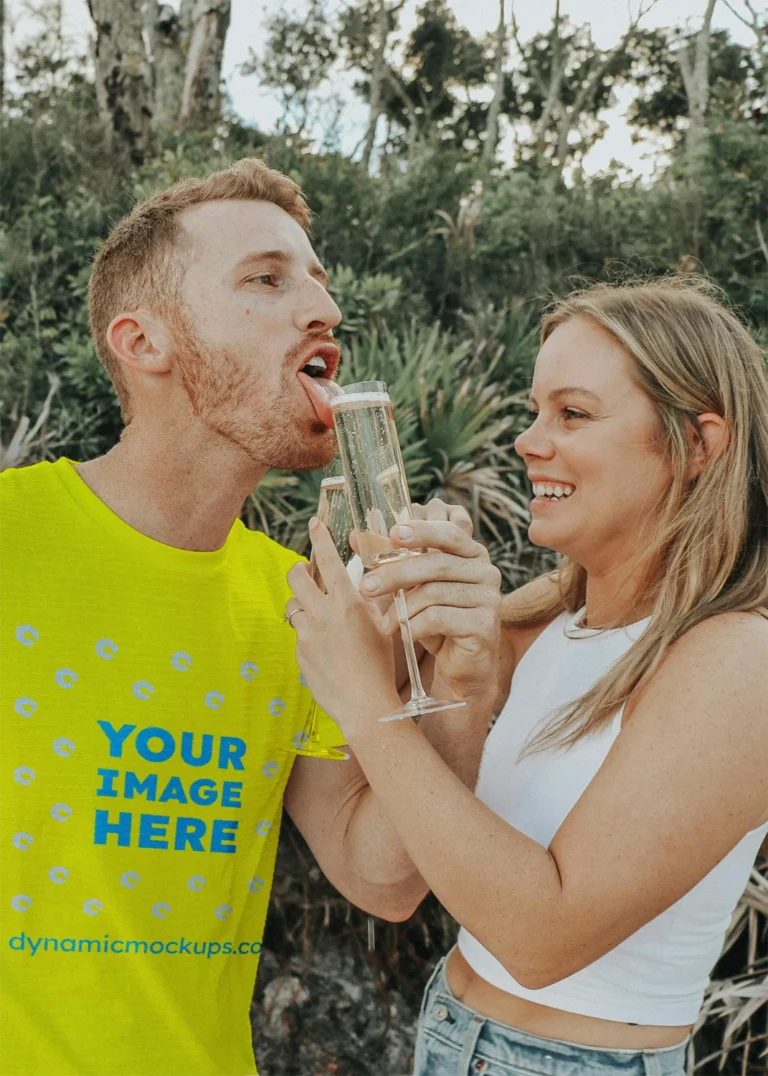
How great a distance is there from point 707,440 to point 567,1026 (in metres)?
1.26

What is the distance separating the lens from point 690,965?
201cm

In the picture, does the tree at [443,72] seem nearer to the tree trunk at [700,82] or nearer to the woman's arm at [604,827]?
the tree trunk at [700,82]

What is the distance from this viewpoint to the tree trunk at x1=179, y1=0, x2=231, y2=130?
8.59m

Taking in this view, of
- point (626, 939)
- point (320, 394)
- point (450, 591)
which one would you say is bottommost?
point (626, 939)

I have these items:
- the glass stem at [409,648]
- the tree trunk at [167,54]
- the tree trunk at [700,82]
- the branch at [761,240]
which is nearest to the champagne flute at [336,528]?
the glass stem at [409,648]

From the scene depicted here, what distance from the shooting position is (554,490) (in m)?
2.27

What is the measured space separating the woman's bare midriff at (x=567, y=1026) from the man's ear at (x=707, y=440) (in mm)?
1148

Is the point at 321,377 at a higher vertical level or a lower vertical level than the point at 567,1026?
higher

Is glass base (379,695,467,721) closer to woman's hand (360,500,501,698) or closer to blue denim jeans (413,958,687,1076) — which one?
woman's hand (360,500,501,698)

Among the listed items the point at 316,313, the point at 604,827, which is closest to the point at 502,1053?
the point at 604,827

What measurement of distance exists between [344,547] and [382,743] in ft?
1.56

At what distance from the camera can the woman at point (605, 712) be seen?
5.49ft

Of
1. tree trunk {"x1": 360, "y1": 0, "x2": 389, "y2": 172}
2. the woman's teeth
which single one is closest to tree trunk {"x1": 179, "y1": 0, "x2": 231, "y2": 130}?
tree trunk {"x1": 360, "y1": 0, "x2": 389, "y2": 172}

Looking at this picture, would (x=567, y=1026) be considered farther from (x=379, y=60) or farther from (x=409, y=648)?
(x=379, y=60)
